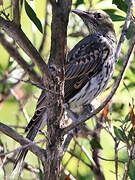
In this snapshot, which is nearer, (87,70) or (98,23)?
(87,70)

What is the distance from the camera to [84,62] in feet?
14.4

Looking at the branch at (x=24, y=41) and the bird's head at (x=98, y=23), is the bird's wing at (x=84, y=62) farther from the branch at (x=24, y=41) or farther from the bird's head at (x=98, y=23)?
the branch at (x=24, y=41)

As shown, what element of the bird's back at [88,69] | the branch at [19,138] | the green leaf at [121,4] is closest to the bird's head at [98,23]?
the bird's back at [88,69]

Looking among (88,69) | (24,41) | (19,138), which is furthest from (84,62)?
(24,41)

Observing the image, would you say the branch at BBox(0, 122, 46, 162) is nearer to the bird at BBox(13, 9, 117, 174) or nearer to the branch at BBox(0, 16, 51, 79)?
the branch at BBox(0, 16, 51, 79)

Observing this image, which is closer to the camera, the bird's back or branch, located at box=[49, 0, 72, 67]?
branch, located at box=[49, 0, 72, 67]

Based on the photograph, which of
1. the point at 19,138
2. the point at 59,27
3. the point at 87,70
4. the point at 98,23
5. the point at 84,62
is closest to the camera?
the point at 59,27

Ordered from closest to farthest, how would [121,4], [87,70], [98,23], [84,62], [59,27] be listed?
[59,27] < [121,4] < [87,70] < [84,62] < [98,23]

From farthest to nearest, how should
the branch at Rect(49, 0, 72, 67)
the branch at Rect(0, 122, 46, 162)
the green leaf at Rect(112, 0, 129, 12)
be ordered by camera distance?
the green leaf at Rect(112, 0, 129, 12) < the branch at Rect(0, 122, 46, 162) < the branch at Rect(49, 0, 72, 67)

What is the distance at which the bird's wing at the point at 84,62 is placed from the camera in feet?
13.6

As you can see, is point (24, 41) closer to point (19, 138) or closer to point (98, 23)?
point (19, 138)

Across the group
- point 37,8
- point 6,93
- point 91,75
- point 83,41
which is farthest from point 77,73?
point 37,8

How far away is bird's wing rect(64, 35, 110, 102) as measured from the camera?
13.6ft

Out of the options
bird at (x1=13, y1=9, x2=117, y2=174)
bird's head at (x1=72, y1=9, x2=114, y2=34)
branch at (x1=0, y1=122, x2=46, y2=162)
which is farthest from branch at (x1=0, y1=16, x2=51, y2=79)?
bird's head at (x1=72, y1=9, x2=114, y2=34)
